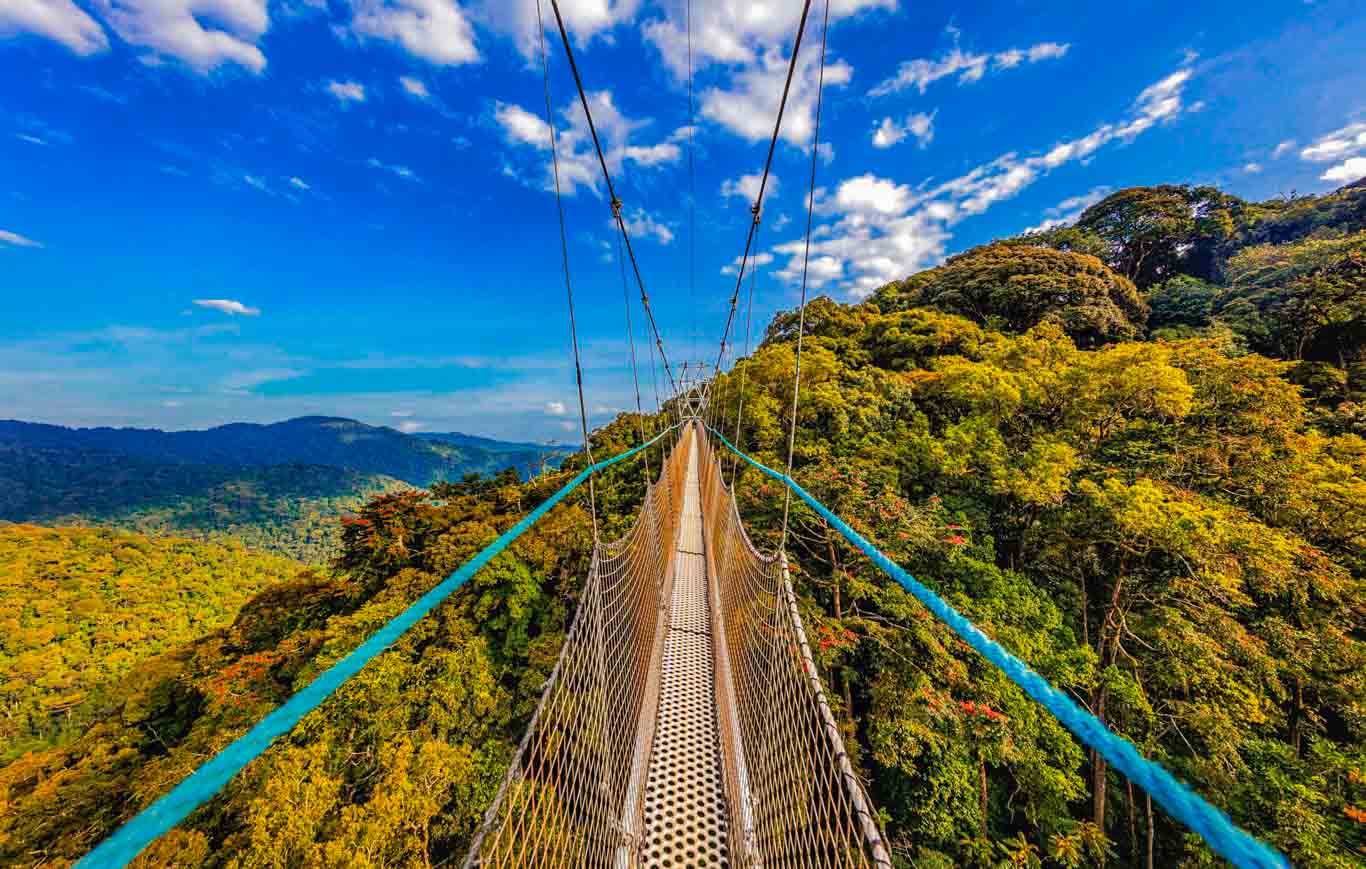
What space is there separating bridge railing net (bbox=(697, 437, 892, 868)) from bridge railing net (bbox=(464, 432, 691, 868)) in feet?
1.41

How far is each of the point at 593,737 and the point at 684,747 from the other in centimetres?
43

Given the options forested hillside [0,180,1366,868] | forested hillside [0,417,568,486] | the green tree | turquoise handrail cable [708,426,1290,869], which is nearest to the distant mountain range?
forested hillside [0,180,1366,868]

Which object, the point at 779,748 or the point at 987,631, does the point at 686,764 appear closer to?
the point at 779,748

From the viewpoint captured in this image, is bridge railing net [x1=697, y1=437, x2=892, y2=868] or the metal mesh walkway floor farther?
the metal mesh walkway floor

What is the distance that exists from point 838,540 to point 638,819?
17.7 ft

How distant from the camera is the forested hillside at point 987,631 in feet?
15.2

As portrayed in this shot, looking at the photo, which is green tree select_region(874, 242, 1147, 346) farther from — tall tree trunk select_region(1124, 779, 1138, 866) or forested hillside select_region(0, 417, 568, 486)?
forested hillside select_region(0, 417, 568, 486)

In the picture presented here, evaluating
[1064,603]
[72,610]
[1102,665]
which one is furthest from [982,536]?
[72,610]

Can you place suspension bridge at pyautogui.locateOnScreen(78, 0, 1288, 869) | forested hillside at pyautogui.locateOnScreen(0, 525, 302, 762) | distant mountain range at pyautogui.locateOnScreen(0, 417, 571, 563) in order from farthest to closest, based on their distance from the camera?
1. distant mountain range at pyautogui.locateOnScreen(0, 417, 571, 563)
2. forested hillside at pyautogui.locateOnScreen(0, 525, 302, 762)
3. suspension bridge at pyautogui.locateOnScreen(78, 0, 1288, 869)

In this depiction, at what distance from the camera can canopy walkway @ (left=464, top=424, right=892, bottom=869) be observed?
1.42m

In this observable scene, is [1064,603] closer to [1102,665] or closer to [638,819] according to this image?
[1102,665]

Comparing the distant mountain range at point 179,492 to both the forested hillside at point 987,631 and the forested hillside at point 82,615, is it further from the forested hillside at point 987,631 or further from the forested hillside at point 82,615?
the forested hillside at point 987,631

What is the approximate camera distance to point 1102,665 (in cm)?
586

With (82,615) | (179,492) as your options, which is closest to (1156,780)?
(82,615)
